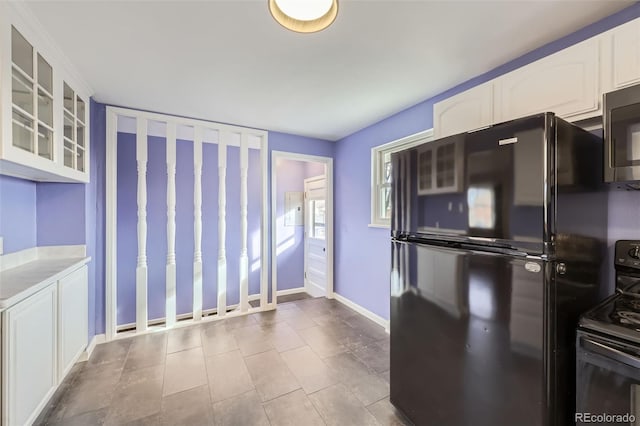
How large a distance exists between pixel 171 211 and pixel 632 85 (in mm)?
3703

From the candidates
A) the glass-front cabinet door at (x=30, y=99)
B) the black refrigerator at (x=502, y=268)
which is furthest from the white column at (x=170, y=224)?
the black refrigerator at (x=502, y=268)

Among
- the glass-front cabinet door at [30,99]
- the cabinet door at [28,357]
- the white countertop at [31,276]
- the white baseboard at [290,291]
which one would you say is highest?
the glass-front cabinet door at [30,99]

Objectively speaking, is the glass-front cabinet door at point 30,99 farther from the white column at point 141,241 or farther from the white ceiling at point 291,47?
the white column at point 141,241

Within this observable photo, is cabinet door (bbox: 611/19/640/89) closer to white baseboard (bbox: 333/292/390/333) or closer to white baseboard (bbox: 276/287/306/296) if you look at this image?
white baseboard (bbox: 333/292/390/333)

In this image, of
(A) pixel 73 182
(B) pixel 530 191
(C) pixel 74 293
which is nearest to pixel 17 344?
(C) pixel 74 293

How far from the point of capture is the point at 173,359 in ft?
7.88

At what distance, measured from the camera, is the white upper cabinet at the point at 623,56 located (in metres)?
1.17

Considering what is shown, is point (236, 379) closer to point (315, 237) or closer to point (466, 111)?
point (466, 111)

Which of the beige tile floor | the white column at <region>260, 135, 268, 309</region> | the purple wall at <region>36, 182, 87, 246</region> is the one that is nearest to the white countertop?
the purple wall at <region>36, 182, 87, 246</region>

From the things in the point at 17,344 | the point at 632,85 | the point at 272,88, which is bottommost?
the point at 17,344

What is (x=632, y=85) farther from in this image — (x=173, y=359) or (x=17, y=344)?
(x=173, y=359)

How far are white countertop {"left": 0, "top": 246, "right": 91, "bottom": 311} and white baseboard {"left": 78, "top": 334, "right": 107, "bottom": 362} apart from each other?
2.77ft

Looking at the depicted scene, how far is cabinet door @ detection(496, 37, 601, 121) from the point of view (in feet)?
4.25

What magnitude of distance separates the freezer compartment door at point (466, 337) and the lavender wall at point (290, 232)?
3137mm
